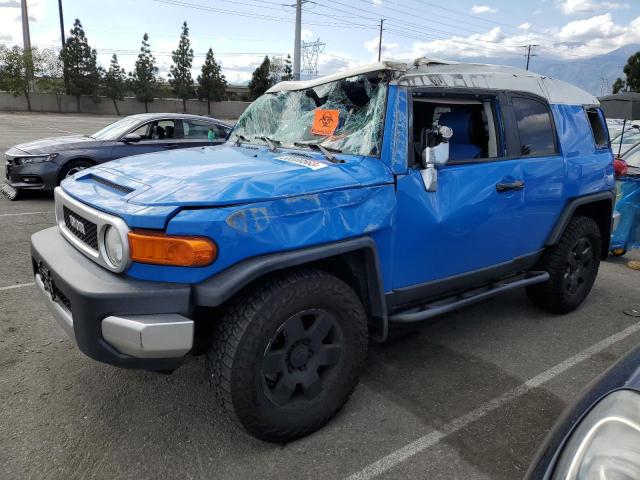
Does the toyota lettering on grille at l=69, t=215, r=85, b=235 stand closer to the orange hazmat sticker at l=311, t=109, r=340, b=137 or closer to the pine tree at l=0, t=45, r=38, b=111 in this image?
the orange hazmat sticker at l=311, t=109, r=340, b=137

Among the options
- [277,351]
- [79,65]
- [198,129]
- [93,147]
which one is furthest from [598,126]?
[79,65]

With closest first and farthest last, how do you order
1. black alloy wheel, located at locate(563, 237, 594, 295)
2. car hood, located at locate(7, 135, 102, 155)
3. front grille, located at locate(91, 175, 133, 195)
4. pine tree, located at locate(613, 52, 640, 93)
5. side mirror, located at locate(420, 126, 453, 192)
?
front grille, located at locate(91, 175, 133, 195) → side mirror, located at locate(420, 126, 453, 192) → black alloy wheel, located at locate(563, 237, 594, 295) → car hood, located at locate(7, 135, 102, 155) → pine tree, located at locate(613, 52, 640, 93)

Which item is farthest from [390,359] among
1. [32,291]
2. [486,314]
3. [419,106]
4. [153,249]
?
[32,291]

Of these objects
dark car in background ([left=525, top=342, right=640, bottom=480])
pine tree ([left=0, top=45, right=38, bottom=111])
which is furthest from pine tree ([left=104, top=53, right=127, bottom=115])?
dark car in background ([left=525, top=342, right=640, bottom=480])

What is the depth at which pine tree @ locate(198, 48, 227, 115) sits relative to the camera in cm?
5488

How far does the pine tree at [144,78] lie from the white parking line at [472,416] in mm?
53968

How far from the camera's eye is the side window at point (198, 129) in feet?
29.2

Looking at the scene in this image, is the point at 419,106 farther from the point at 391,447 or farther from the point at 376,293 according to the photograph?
the point at 391,447

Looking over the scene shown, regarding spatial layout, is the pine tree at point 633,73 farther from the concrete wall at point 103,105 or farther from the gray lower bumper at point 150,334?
the gray lower bumper at point 150,334

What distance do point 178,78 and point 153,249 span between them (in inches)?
2235

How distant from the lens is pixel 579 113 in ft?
13.9

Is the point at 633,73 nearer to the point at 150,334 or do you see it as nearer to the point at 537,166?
the point at 537,166

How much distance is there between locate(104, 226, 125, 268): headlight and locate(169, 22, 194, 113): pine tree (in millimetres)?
55423

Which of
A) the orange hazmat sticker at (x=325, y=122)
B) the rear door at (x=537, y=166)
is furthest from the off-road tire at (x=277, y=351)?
the rear door at (x=537, y=166)
